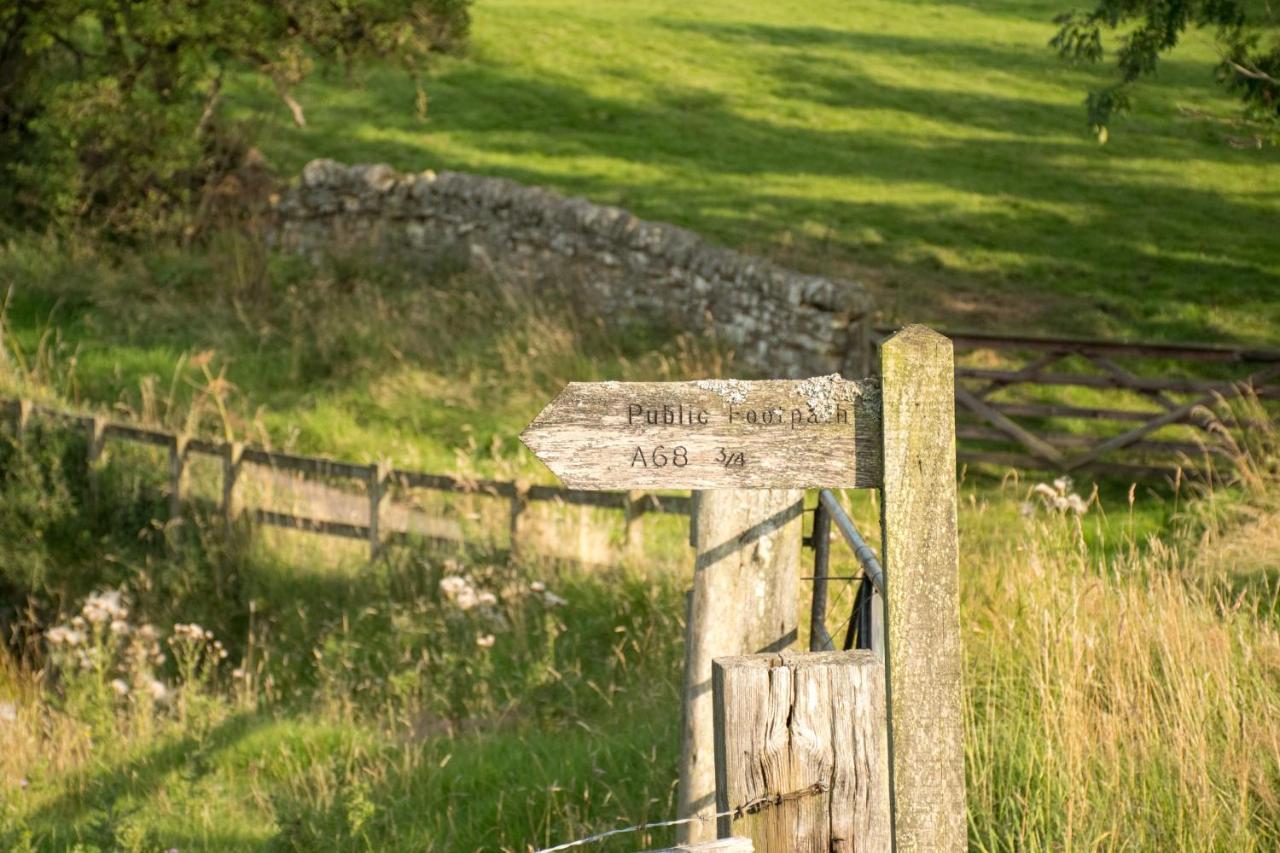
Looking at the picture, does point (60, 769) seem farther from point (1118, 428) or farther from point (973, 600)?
point (1118, 428)

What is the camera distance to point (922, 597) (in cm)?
289

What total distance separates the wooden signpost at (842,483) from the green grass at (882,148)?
12.3 meters

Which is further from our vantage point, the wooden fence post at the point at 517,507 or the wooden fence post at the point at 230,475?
the wooden fence post at the point at 230,475

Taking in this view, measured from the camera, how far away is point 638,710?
6523 millimetres

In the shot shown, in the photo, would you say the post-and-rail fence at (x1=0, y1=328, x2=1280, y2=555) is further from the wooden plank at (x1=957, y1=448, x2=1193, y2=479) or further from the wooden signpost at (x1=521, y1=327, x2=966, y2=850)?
the wooden signpost at (x1=521, y1=327, x2=966, y2=850)

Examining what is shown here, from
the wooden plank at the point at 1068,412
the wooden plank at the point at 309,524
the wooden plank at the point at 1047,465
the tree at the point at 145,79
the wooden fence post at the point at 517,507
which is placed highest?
the tree at the point at 145,79

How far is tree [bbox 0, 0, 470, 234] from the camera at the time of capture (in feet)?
46.3

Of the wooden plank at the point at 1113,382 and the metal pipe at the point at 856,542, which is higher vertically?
the metal pipe at the point at 856,542

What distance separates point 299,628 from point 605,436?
23.4ft

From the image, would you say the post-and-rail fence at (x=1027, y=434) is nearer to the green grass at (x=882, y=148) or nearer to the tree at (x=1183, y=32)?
the tree at (x=1183, y=32)

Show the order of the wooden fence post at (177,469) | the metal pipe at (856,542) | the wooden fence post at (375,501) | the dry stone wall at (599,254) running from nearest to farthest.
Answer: the metal pipe at (856,542)
the wooden fence post at (375,501)
the wooden fence post at (177,469)
the dry stone wall at (599,254)

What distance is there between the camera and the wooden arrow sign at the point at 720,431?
9.58ft

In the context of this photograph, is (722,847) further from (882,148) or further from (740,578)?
(882,148)

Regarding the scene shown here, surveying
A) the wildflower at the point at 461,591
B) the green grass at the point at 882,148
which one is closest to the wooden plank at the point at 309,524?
the wildflower at the point at 461,591
